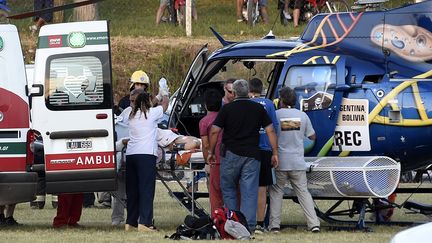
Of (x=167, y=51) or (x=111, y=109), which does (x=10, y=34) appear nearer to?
(x=111, y=109)

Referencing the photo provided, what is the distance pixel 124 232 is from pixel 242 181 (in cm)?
159

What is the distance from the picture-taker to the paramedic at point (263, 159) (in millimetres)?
15805

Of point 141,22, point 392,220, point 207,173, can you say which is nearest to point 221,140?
point 207,173

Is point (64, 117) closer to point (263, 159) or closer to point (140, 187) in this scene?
point (140, 187)

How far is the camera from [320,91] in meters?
16.5

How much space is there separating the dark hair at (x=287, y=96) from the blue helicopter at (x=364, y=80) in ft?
1.79

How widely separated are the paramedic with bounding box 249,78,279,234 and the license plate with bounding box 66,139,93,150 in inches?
81.0

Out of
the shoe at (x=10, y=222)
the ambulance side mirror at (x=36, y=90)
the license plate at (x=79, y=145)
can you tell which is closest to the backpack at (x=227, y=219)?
the license plate at (x=79, y=145)

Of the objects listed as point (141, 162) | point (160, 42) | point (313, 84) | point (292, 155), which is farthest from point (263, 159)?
point (160, 42)

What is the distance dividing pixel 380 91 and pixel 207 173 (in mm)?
2367

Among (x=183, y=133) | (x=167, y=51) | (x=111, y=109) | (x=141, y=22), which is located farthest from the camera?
(x=141, y=22)

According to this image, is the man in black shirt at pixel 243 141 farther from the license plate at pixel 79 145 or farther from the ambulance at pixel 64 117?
the license plate at pixel 79 145

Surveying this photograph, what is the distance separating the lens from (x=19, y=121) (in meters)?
15.7

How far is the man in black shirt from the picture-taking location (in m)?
15.5
